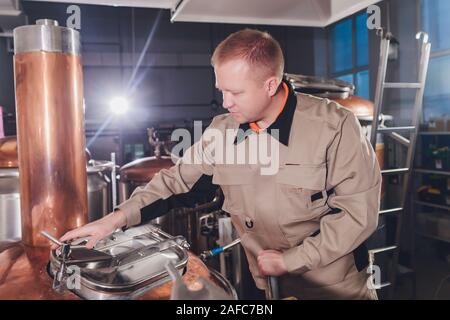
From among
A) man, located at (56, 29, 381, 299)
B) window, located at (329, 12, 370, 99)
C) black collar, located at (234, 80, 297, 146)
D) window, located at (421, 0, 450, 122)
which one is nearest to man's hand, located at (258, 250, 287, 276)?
man, located at (56, 29, 381, 299)

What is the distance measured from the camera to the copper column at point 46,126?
4.72ft

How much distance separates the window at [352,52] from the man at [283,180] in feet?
18.8

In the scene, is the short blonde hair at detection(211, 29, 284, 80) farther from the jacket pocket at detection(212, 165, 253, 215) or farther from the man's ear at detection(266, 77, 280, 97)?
the jacket pocket at detection(212, 165, 253, 215)

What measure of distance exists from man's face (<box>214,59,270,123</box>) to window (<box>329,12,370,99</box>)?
5.84 meters

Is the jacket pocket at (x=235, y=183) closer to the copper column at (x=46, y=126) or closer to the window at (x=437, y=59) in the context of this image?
the copper column at (x=46, y=126)

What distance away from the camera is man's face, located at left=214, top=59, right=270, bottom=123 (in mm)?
1384

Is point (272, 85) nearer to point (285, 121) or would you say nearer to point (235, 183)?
point (285, 121)

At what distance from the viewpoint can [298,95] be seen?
1638 millimetres

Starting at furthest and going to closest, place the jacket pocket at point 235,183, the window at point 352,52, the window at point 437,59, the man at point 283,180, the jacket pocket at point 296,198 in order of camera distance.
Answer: the window at point 352,52 < the window at point 437,59 < the jacket pocket at point 235,183 < the jacket pocket at point 296,198 < the man at point 283,180

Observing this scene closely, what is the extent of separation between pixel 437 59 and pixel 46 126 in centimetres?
528

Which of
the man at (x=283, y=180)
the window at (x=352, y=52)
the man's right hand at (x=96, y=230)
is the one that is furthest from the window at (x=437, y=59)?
the man's right hand at (x=96, y=230)
